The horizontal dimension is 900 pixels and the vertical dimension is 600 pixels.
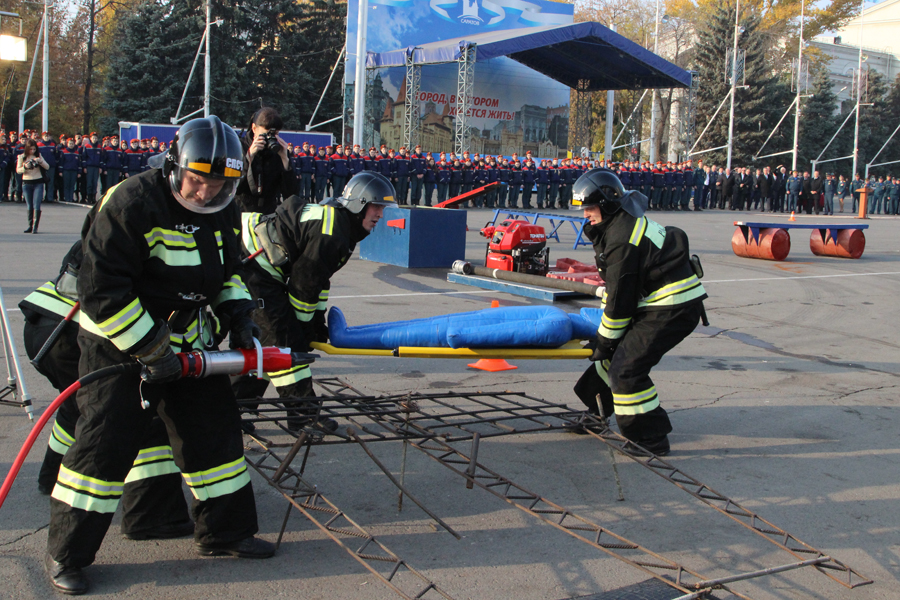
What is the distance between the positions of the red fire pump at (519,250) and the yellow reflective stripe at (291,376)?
671 centimetres

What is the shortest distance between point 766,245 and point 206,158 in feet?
47.4

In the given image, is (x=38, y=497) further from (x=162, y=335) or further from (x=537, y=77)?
(x=537, y=77)

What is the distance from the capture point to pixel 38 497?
4.01 metres

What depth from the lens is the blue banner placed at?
36.2 metres

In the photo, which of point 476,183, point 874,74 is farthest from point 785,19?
point 476,183

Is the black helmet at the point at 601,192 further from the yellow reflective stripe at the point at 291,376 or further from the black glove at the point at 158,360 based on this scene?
the black glove at the point at 158,360

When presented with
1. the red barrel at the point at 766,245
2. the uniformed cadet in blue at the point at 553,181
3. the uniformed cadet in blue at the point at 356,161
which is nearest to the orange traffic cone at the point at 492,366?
the red barrel at the point at 766,245

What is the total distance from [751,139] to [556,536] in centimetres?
5210

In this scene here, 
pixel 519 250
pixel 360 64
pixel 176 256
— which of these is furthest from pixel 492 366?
pixel 360 64

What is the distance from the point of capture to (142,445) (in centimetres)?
354

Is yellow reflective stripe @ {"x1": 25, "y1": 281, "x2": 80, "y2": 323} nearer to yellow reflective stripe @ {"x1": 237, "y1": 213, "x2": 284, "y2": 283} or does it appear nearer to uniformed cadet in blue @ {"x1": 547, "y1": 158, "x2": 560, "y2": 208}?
yellow reflective stripe @ {"x1": 237, "y1": 213, "x2": 284, "y2": 283}

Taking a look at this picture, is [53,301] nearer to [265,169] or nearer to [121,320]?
[121,320]

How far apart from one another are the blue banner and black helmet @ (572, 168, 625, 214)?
100 feet

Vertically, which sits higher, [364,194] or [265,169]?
[265,169]
